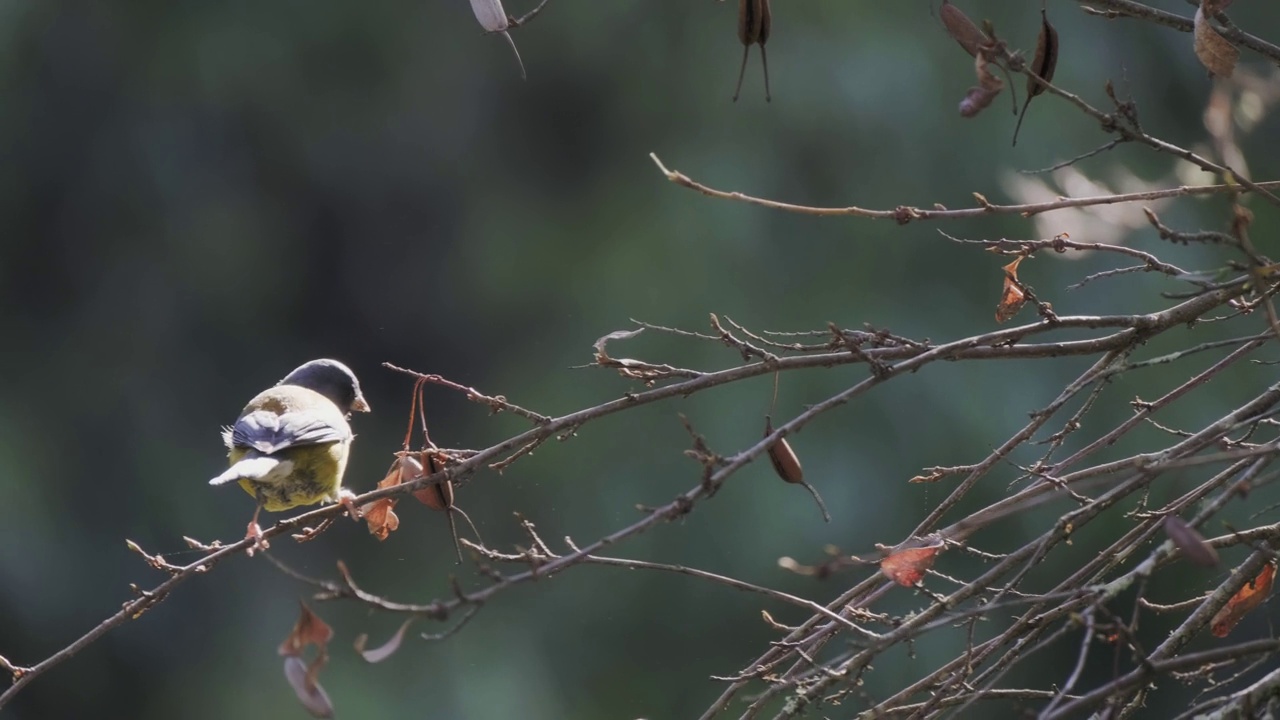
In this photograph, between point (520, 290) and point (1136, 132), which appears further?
point (520, 290)

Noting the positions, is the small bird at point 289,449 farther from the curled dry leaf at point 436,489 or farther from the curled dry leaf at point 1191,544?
the curled dry leaf at point 1191,544

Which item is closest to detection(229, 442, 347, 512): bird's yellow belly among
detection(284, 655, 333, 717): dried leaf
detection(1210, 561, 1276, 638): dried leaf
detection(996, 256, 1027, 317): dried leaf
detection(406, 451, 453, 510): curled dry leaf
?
detection(406, 451, 453, 510): curled dry leaf

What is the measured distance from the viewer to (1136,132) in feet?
5.78

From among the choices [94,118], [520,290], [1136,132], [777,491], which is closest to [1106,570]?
[1136,132]

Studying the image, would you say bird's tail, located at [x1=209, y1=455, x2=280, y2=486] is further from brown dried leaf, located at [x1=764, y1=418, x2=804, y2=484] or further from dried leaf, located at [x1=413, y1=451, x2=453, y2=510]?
brown dried leaf, located at [x1=764, y1=418, x2=804, y2=484]

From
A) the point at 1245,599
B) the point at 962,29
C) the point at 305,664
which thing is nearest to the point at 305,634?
the point at 305,664

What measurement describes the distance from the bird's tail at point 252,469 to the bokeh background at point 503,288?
152 inches

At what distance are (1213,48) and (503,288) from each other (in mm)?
7024

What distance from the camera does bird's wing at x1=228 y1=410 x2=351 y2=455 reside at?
130 inches

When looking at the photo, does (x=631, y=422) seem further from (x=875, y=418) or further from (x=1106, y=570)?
(x=1106, y=570)

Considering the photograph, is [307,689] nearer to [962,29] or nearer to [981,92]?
[981,92]

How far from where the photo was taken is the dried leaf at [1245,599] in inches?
74.2

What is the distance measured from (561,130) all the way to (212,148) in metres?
2.36

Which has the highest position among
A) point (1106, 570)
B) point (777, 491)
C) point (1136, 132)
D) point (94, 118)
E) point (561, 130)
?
point (1136, 132)
